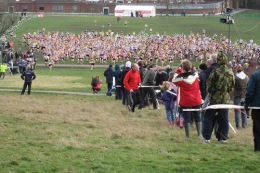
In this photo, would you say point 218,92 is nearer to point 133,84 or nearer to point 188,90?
point 188,90

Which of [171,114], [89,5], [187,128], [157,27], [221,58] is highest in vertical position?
[89,5]

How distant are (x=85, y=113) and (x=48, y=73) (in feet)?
83.6

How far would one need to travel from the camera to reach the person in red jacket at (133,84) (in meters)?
18.8

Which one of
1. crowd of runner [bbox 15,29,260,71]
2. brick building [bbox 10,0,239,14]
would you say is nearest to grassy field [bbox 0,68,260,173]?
crowd of runner [bbox 15,29,260,71]

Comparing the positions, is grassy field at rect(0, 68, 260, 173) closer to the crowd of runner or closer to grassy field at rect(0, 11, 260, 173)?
grassy field at rect(0, 11, 260, 173)

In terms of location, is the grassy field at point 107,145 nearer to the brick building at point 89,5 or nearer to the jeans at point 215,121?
the jeans at point 215,121

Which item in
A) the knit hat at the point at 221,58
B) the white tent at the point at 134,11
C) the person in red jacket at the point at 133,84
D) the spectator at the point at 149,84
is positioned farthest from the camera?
the white tent at the point at 134,11

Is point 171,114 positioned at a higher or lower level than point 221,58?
lower

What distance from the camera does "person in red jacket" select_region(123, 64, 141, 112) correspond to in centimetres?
1875

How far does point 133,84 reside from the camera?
1894 centimetres

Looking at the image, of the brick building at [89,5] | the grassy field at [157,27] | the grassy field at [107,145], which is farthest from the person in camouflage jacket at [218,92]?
the brick building at [89,5]

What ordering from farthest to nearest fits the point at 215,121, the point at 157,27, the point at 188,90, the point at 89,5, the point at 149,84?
the point at 89,5, the point at 157,27, the point at 149,84, the point at 188,90, the point at 215,121

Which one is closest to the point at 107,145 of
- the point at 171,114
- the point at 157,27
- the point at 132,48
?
the point at 171,114

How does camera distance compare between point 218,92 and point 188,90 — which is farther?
point 188,90
